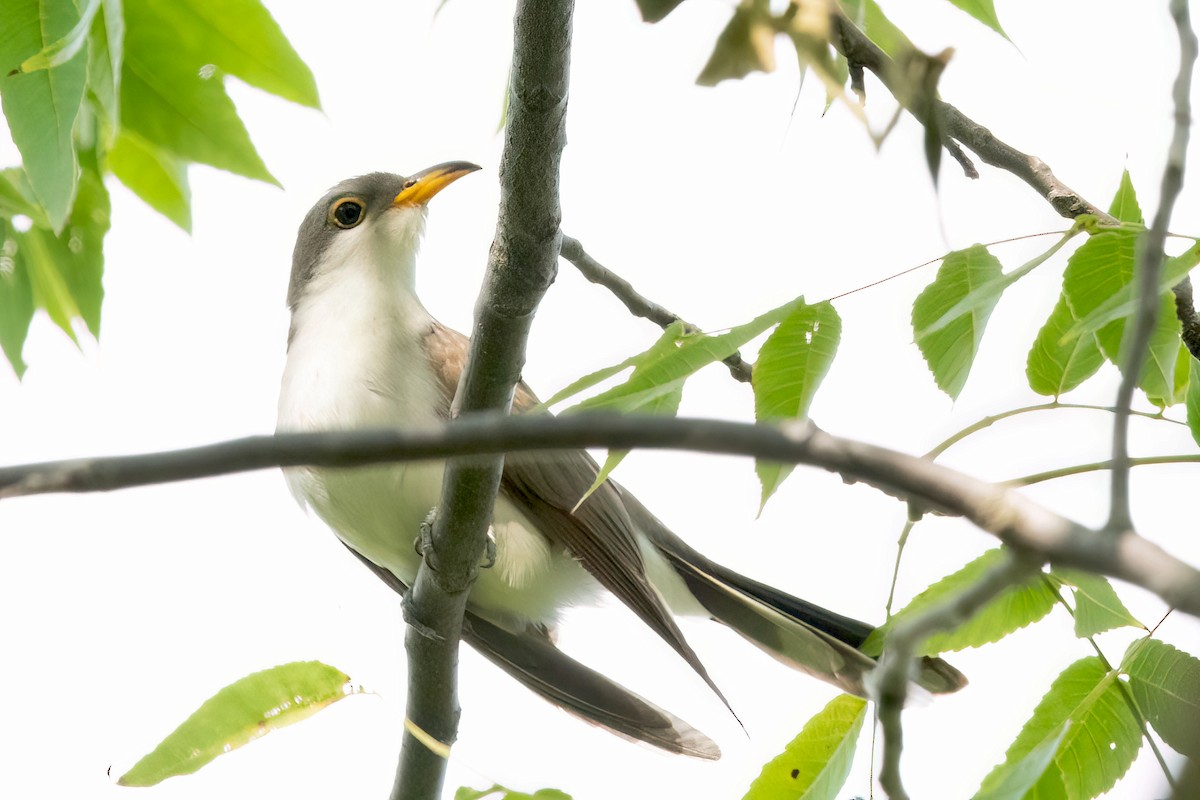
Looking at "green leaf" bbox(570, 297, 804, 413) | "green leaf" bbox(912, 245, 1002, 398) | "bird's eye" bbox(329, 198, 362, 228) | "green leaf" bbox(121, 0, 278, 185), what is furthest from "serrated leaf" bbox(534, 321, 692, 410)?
"bird's eye" bbox(329, 198, 362, 228)

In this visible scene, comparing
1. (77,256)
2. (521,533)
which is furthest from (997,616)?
(77,256)

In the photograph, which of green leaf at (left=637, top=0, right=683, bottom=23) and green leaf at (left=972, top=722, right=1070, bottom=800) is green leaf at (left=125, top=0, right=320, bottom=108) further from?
green leaf at (left=972, top=722, right=1070, bottom=800)

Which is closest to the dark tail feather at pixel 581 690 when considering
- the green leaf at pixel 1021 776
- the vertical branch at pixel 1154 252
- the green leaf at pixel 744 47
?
the green leaf at pixel 1021 776

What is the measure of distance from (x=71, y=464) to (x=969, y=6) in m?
1.73

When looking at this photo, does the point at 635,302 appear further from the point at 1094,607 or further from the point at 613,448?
the point at 613,448

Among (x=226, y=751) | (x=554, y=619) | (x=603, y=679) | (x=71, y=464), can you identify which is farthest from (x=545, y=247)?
(x=554, y=619)

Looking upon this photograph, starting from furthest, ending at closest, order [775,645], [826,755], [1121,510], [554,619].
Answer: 1. [554,619]
2. [775,645]
3. [826,755]
4. [1121,510]

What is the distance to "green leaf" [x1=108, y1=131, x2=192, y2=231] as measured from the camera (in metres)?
3.52

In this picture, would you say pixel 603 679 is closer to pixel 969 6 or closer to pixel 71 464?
pixel 969 6

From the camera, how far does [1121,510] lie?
0.95 m

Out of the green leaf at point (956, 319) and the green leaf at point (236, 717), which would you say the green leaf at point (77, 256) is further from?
the green leaf at point (956, 319)

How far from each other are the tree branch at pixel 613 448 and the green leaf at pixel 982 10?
1.41m

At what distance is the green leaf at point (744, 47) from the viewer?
54.4 inches

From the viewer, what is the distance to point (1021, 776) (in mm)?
1871
